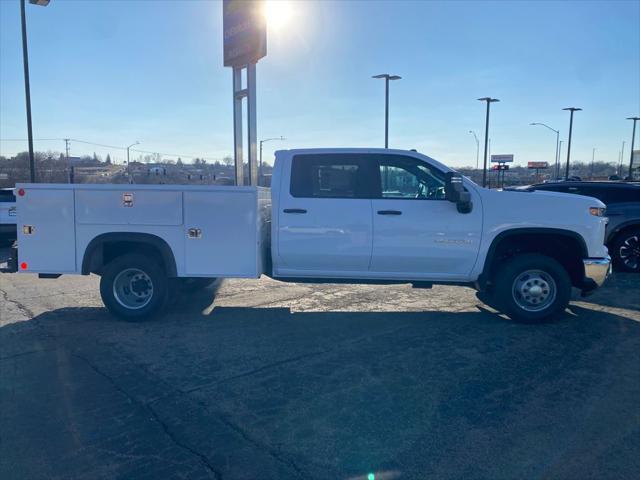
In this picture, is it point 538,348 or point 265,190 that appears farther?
point 265,190

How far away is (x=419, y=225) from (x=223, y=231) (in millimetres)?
2411

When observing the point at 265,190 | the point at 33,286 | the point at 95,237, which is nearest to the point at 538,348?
the point at 265,190

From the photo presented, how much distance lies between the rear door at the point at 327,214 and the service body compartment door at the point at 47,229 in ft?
8.69

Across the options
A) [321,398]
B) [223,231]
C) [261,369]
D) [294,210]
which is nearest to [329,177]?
[294,210]

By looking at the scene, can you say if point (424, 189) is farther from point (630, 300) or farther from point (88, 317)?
point (88, 317)

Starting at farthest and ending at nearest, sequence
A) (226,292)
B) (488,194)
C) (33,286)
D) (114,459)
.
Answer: (33,286) → (226,292) → (488,194) → (114,459)

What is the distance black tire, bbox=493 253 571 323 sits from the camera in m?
6.45

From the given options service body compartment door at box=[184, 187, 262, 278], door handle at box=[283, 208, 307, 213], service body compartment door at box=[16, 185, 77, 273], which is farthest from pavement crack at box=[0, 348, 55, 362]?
door handle at box=[283, 208, 307, 213]

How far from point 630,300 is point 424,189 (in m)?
3.92

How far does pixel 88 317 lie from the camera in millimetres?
6945

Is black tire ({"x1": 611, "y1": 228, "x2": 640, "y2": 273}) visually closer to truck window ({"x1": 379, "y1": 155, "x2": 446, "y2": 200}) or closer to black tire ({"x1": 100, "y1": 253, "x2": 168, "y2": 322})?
truck window ({"x1": 379, "y1": 155, "x2": 446, "y2": 200})

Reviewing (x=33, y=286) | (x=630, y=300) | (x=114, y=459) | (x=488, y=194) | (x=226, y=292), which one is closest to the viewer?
(x=114, y=459)

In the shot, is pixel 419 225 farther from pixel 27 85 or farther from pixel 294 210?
pixel 27 85

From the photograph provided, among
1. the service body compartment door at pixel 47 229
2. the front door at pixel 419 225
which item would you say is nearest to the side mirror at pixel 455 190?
the front door at pixel 419 225
